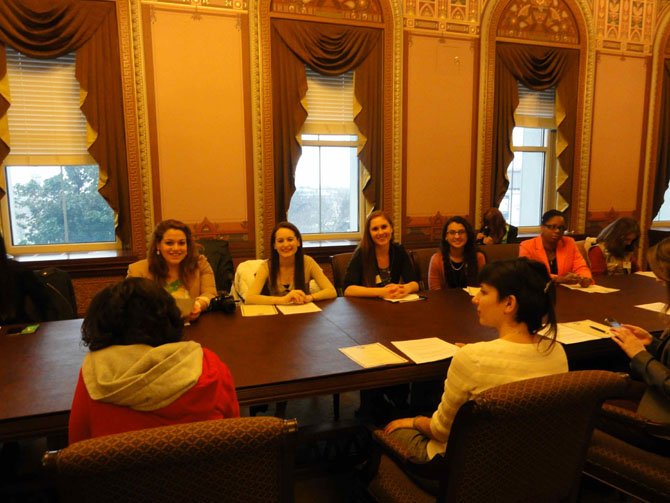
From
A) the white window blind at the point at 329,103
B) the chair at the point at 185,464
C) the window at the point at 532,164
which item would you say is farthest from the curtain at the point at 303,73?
the chair at the point at 185,464

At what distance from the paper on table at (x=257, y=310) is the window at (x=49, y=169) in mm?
2437

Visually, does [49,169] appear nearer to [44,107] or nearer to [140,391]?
[44,107]

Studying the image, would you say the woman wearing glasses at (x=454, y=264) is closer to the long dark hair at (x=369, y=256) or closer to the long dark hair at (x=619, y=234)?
the long dark hair at (x=369, y=256)

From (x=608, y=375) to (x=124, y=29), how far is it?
14.1 ft

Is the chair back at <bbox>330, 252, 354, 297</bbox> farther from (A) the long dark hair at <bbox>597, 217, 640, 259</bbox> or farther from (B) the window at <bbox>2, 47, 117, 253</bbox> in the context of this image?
(B) the window at <bbox>2, 47, 117, 253</bbox>

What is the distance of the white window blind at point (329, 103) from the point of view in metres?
4.85

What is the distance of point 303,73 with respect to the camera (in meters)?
4.63

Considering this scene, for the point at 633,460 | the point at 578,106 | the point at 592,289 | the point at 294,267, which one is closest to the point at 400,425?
the point at 633,460

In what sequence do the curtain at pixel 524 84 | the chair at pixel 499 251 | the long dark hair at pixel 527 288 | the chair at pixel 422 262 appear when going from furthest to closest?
the curtain at pixel 524 84
the chair at pixel 499 251
the chair at pixel 422 262
the long dark hair at pixel 527 288

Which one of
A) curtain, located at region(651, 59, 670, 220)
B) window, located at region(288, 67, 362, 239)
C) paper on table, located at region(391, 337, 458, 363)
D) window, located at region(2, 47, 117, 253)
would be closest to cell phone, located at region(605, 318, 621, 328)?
paper on table, located at region(391, 337, 458, 363)

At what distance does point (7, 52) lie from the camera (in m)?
3.99

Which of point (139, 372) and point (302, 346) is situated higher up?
point (139, 372)

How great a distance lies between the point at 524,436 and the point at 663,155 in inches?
248

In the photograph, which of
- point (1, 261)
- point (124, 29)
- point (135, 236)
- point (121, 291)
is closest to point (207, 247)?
point (135, 236)
